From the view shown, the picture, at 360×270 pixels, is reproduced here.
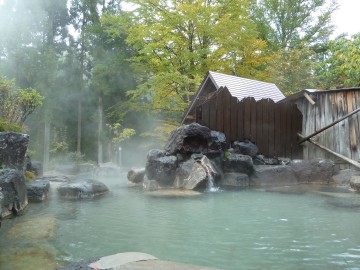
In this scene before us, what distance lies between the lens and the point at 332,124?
10.8 meters

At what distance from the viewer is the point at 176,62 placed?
16.8 meters

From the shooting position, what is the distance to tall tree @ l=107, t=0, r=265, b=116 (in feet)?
50.9

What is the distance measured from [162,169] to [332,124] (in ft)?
19.0

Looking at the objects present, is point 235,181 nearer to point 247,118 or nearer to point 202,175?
point 202,175

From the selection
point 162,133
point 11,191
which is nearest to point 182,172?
point 11,191

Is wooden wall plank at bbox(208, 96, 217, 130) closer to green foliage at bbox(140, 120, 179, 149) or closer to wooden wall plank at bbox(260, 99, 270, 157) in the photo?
wooden wall plank at bbox(260, 99, 270, 157)

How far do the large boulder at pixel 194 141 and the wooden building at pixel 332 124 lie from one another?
12.4 ft

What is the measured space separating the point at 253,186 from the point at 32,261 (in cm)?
746

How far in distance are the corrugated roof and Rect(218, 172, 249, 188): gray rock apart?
149 inches

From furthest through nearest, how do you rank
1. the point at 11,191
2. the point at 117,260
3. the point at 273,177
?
the point at 273,177 → the point at 11,191 → the point at 117,260

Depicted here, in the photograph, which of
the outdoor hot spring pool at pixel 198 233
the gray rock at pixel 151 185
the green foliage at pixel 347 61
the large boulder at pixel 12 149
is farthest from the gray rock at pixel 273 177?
the large boulder at pixel 12 149

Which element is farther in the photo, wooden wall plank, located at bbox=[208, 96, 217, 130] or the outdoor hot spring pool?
wooden wall plank, located at bbox=[208, 96, 217, 130]

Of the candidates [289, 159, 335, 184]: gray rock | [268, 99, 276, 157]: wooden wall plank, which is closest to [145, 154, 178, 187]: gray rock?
[289, 159, 335, 184]: gray rock

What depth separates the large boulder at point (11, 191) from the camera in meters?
5.76
